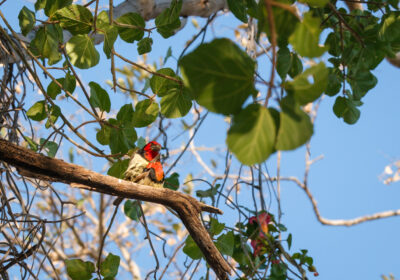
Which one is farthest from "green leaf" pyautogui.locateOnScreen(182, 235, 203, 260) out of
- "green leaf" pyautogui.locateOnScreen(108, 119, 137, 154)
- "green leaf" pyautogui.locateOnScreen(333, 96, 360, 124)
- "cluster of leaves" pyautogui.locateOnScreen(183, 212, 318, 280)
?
"green leaf" pyautogui.locateOnScreen(333, 96, 360, 124)

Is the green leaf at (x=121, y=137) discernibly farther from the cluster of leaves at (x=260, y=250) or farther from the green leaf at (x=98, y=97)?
the cluster of leaves at (x=260, y=250)

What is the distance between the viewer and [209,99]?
509 mm

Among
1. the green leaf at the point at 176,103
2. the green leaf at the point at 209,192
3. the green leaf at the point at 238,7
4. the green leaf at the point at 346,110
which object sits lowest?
the green leaf at the point at 346,110

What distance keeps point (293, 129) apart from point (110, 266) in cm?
90

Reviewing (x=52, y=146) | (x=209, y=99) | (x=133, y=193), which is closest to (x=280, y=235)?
(x=133, y=193)

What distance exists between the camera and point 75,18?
111cm

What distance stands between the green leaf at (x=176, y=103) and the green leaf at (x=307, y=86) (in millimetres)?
698

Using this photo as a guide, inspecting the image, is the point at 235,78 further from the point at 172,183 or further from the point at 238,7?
the point at 172,183

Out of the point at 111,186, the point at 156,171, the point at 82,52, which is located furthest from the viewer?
the point at 156,171

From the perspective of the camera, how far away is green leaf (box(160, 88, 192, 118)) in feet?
4.03

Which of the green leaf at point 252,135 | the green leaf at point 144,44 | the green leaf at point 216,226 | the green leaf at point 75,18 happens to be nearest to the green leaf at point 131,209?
the green leaf at point 216,226

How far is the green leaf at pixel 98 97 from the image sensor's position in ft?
3.98

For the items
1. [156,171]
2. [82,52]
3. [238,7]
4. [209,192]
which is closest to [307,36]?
[238,7]

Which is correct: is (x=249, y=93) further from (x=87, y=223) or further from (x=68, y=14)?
(x=87, y=223)
